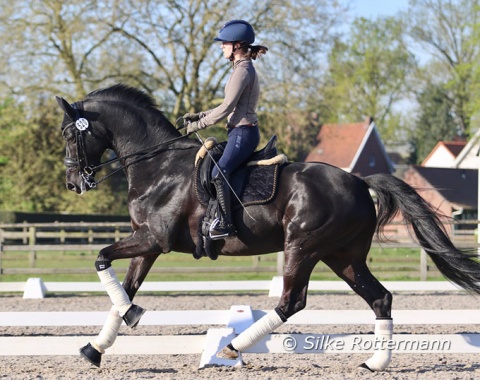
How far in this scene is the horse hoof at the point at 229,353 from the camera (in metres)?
6.52

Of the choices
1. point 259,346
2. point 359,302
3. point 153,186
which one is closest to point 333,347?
point 259,346

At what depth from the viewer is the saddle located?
6535 mm

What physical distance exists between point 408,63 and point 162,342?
56.1 m

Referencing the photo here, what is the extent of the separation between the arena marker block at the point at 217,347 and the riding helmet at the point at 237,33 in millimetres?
2420

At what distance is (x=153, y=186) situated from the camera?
6.78 metres

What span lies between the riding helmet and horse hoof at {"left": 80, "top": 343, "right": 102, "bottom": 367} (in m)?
2.76

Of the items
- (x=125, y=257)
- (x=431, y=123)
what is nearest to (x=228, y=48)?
(x=125, y=257)

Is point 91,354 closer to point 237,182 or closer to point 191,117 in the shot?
point 237,182

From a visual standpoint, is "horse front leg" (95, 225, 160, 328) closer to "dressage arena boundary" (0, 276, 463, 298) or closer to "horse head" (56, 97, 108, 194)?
"horse head" (56, 97, 108, 194)

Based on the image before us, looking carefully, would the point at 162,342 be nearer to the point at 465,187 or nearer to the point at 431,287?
the point at 431,287

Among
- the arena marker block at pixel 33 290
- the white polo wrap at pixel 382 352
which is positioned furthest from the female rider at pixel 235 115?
the arena marker block at pixel 33 290

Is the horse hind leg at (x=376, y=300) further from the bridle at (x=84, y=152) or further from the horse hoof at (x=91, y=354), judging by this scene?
the horse hoof at (x=91, y=354)

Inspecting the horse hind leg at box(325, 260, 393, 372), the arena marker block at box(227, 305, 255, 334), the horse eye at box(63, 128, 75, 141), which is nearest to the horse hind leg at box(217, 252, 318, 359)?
the horse hind leg at box(325, 260, 393, 372)

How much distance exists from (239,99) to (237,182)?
699 mm
